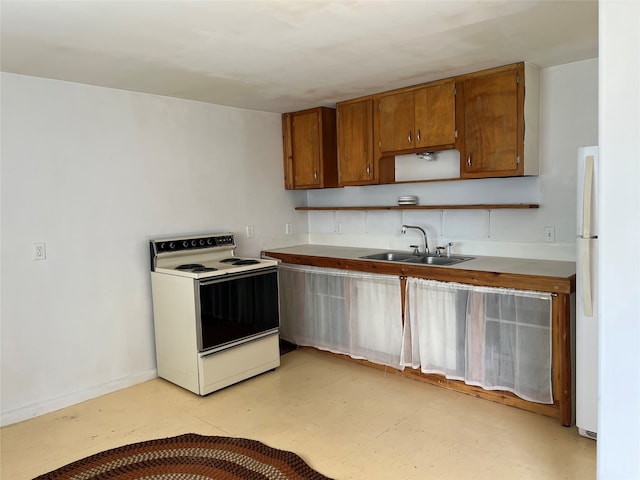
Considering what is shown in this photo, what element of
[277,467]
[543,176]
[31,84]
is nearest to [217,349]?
[277,467]

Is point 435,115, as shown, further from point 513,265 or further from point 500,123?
point 513,265

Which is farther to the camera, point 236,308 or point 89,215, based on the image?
point 236,308

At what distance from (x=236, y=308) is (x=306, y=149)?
5.93 feet

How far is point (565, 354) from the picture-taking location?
2.76 metres

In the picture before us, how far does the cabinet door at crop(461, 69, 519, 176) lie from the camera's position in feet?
10.4

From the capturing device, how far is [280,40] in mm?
2564

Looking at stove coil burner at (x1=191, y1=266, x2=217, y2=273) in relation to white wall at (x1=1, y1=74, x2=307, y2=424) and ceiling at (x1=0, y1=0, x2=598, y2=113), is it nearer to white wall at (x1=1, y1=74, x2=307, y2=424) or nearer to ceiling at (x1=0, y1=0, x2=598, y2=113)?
white wall at (x1=1, y1=74, x2=307, y2=424)

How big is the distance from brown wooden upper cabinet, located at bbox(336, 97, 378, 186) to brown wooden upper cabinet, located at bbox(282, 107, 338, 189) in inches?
9.6

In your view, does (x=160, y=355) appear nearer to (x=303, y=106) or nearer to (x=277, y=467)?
(x=277, y=467)

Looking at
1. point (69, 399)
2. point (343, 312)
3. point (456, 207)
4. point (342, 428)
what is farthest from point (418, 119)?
point (69, 399)

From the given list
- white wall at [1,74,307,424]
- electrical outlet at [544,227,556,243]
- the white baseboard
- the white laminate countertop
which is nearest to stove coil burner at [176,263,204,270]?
white wall at [1,74,307,424]

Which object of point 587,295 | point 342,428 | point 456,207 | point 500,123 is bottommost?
point 342,428
